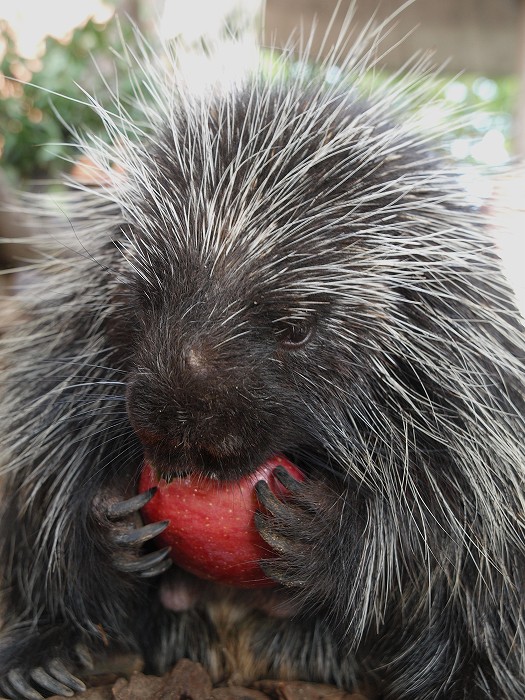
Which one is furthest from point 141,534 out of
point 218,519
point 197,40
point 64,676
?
point 197,40

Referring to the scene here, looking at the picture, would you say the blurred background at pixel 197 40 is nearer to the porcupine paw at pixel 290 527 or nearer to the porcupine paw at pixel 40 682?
the porcupine paw at pixel 290 527

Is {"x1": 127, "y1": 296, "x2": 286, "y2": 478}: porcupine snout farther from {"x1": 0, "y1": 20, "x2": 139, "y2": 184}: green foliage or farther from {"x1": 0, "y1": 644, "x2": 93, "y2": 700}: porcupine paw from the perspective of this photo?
{"x1": 0, "y1": 20, "x2": 139, "y2": 184}: green foliage

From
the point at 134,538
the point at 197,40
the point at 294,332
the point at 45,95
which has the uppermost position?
the point at 197,40

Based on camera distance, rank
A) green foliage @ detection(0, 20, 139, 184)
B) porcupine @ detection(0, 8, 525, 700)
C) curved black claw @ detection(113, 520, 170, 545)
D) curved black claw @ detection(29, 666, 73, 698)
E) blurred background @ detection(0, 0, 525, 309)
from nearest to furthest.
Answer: porcupine @ detection(0, 8, 525, 700), curved black claw @ detection(113, 520, 170, 545), curved black claw @ detection(29, 666, 73, 698), blurred background @ detection(0, 0, 525, 309), green foliage @ detection(0, 20, 139, 184)

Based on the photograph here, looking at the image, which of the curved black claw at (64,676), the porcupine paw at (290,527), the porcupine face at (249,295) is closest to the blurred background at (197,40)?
the porcupine face at (249,295)

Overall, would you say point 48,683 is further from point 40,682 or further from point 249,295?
point 249,295

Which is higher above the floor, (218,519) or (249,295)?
(249,295)

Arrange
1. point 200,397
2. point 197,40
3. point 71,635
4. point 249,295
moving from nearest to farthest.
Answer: point 200,397, point 249,295, point 71,635, point 197,40

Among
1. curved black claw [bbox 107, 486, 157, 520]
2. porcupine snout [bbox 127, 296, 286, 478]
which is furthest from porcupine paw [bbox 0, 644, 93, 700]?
porcupine snout [bbox 127, 296, 286, 478]
